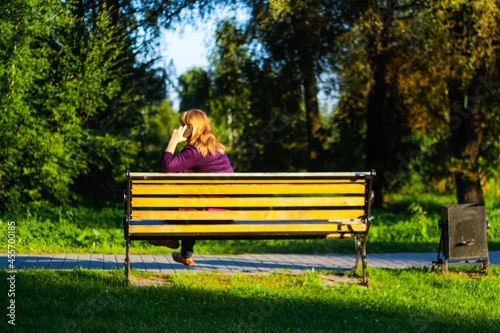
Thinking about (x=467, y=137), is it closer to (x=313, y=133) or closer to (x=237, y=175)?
(x=313, y=133)

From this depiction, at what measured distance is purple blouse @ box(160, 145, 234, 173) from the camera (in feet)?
17.0

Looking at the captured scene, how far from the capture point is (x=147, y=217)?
4973 millimetres

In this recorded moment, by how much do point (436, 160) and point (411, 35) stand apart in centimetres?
493

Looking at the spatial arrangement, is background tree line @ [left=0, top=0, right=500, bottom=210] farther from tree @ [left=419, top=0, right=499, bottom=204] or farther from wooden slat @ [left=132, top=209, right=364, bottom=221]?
wooden slat @ [left=132, top=209, right=364, bottom=221]

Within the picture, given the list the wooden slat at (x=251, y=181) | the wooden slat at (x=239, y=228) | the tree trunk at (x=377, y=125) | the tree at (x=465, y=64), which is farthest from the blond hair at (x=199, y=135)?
the tree trunk at (x=377, y=125)

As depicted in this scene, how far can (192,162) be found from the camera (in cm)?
534

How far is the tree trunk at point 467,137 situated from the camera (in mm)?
12539

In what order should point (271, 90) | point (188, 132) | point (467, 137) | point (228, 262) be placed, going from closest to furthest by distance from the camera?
point (188, 132) → point (228, 262) → point (467, 137) → point (271, 90)

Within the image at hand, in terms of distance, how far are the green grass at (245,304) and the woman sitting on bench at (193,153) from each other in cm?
32

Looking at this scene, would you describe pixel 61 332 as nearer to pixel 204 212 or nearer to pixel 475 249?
pixel 204 212

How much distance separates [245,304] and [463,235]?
278 cm

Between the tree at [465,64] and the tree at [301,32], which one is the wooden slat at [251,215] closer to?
the tree at [465,64]

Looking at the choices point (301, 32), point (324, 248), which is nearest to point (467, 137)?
point (301, 32)

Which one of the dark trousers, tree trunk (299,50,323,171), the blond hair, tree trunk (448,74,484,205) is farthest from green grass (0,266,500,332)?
tree trunk (299,50,323,171)
